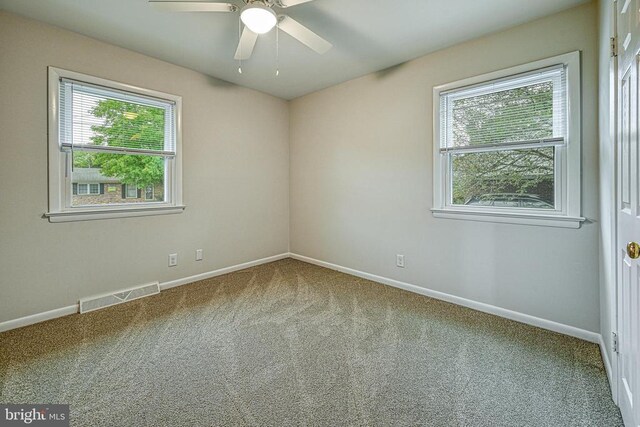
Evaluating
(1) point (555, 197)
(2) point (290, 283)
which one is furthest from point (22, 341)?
(1) point (555, 197)

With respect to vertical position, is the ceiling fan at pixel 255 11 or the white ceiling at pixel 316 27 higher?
the white ceiling at pixel 316 27

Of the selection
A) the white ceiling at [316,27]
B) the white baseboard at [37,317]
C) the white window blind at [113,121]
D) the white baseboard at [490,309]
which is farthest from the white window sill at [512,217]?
the white baseboard at [37,317]

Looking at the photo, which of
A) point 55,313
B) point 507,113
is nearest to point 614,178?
point 507,113

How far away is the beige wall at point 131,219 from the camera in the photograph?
2334 mm

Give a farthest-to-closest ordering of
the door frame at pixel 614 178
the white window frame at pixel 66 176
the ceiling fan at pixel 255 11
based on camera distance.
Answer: the white window frame at pixel 66 176 → the ceiling fan at pixel 255 11 → the door frame at pixel 614 178

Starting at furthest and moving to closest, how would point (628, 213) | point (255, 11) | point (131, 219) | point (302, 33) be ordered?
point (131, 219)
point (302, 33)
point (255, 11)
point (628, 213)

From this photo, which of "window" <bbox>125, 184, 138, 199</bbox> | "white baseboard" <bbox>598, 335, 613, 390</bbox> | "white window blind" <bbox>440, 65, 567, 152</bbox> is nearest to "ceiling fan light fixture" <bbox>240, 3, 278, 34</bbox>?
"white window blind" <bbox>440, 65, 567, 152</bbox>

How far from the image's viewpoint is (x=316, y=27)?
2.51 metres

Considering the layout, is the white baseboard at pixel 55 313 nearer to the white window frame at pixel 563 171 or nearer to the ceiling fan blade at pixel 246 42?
the ceiling fan blade at pixel 246 42

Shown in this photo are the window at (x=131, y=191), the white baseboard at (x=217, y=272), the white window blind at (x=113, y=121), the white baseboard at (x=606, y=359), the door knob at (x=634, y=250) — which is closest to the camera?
the door knob at (x=634, y=250)

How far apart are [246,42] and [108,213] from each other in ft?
6.87

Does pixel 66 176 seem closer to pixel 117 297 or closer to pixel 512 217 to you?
pixel 117 297

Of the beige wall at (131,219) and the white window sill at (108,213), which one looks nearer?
the beige wall at (131,219)

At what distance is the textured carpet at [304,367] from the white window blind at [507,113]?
157 cm
